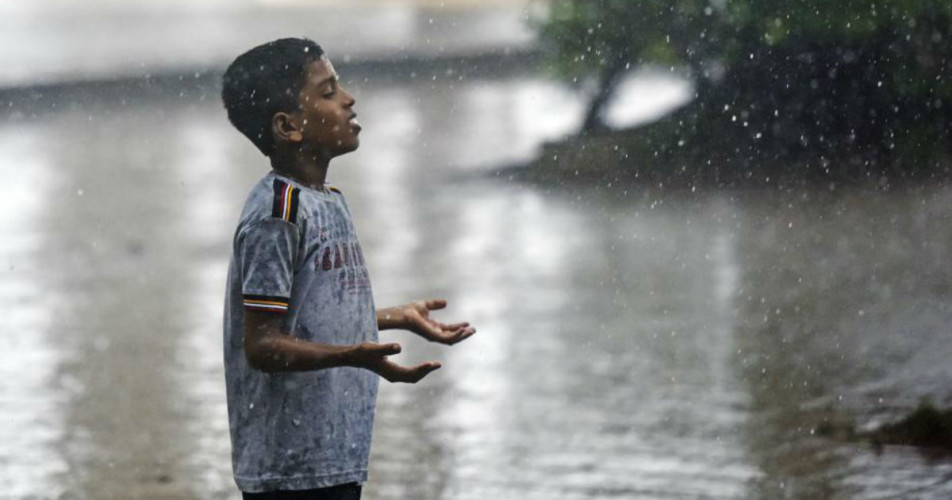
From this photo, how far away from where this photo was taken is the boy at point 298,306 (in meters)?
3.12

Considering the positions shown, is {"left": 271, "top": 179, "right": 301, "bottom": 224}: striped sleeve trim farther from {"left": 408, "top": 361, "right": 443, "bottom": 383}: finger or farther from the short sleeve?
{"left": 408, "top": 361, "right": 443, "bottom": 383}: finger

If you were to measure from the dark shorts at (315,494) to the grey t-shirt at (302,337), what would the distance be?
0.02 metres

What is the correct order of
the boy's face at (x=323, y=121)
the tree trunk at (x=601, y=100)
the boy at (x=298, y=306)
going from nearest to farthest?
the boy at (x=298, y=306), the boy's face at (x=323, y=121), the tree trunk at (x=601, y=100)

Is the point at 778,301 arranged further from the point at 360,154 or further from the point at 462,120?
the point at 462,120

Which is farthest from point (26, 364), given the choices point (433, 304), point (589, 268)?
point (433, 304)

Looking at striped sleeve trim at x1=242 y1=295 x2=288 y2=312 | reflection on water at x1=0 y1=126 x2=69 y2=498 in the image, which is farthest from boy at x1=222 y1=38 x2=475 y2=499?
reflection on water at x1=0 y1=126 x2=69 y2=498

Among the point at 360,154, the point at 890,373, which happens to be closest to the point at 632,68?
the point at 360,154

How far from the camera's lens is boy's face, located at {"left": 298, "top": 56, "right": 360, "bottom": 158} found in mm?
3252

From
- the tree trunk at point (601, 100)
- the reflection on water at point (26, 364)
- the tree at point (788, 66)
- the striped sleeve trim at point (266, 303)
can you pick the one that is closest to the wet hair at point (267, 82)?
the striped sleeve trim at point (266, 303)

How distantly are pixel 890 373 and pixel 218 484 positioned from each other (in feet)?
10.5

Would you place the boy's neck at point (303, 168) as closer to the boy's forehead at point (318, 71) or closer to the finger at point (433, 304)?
the boy's forehead at point (318, 71)

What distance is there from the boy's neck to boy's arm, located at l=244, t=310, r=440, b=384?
0.30 meters

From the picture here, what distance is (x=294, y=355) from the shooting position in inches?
122

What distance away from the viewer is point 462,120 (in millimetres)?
23594
